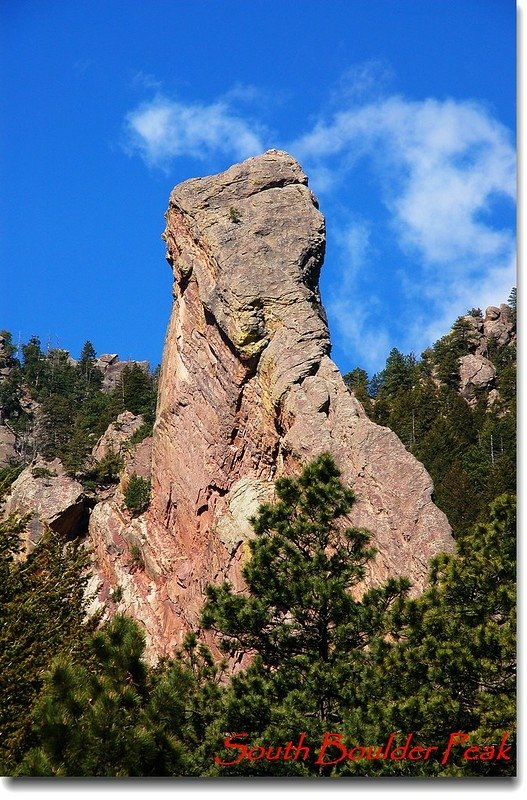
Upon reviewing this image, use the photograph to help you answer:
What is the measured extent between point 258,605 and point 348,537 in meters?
2.32

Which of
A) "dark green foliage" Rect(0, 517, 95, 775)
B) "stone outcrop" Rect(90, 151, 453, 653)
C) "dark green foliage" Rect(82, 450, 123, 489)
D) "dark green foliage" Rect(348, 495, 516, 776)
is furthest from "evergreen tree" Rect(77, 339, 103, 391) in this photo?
"dark green foliage" Rect(348, 495, 516, 776)

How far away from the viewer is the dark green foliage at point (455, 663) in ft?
51.4

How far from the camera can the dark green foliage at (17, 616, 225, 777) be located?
1327 centimetres

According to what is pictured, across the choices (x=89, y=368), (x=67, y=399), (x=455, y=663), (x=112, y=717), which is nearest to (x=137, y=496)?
(x=455, y=663)

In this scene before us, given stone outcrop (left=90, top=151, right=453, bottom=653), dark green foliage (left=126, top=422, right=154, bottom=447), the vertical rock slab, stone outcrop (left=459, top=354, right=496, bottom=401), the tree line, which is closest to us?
the tree line

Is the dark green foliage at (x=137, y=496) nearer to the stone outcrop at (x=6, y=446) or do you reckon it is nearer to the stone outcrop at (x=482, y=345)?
the stone outcrop at (x=6, y=446)

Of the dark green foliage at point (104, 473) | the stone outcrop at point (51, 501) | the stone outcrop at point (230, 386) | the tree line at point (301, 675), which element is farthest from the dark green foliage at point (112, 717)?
the dark green foliage at point (104, 473)

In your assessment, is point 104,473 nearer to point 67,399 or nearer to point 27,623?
point 27,623

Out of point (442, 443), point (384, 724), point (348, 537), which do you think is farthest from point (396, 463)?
point (442, 443)

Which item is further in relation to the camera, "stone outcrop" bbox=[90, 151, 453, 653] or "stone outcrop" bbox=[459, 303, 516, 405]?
"stone outcrop" bbox=[459, 303, 516, 405]

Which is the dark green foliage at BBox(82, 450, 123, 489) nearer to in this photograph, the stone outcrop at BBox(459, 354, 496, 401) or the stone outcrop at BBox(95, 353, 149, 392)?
the stone outcrop at BBox(459, 354, 496, 401)

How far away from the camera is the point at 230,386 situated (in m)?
40.1

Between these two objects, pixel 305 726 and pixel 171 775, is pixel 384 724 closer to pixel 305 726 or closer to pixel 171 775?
pixel 305 726

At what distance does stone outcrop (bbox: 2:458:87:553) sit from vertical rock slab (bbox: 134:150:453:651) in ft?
22.7
